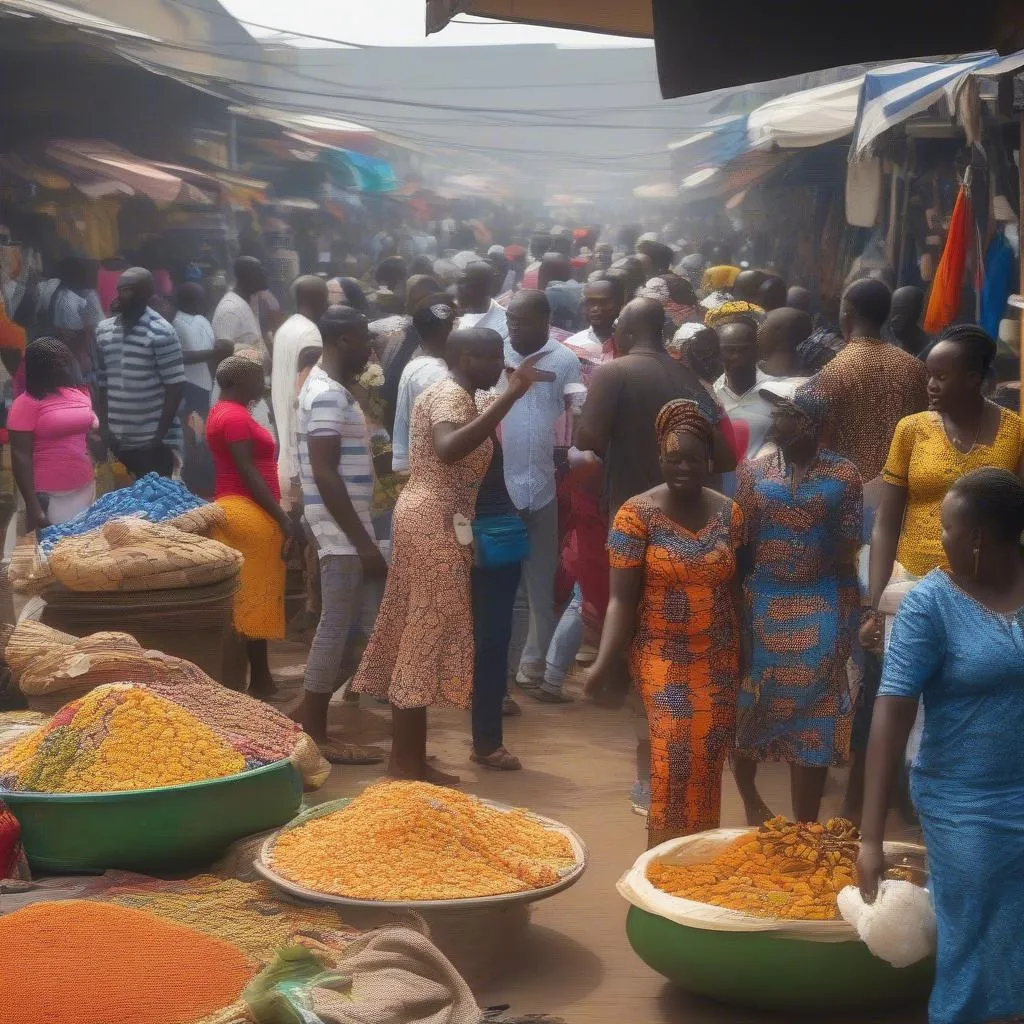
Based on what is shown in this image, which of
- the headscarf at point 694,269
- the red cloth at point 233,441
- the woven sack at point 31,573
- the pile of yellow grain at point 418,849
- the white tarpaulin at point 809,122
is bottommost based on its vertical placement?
the pile of yellow grain at point 418,849

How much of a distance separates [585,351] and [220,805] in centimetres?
464

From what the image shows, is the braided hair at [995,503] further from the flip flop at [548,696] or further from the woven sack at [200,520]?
the flip flop at [548,696]

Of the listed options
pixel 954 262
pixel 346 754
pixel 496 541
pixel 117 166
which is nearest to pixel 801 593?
pixel 496 541

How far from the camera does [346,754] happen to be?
700 cm

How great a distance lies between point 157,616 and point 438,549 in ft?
4.21

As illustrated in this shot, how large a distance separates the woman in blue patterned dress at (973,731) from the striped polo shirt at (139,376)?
7.36 meters

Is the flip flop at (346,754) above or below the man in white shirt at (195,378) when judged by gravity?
below

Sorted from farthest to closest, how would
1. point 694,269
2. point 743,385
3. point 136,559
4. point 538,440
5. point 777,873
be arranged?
point 694,269 < point 538,440 < point 743,385 < point 136,559 < point 777,873

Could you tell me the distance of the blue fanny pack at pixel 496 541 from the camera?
6.38 metres

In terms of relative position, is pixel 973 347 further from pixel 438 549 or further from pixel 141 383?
pixel 141 383

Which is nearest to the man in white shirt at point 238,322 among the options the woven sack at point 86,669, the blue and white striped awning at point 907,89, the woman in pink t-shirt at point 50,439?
the woman in pink t-shirt at point 50,439

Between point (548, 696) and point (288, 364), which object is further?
point (288, 364)

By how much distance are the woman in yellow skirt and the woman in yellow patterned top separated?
325 centimetres

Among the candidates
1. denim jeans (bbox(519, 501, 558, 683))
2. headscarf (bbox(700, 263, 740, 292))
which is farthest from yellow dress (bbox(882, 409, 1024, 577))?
headscarf (bbox(700, 263, 740, 292))
